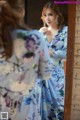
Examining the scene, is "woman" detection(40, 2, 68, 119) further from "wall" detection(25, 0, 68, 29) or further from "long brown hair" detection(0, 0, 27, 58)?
"long brown hair" detection(0, 0, 27, 58)

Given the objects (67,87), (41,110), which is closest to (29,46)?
(67,87)

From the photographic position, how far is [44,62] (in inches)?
59.7

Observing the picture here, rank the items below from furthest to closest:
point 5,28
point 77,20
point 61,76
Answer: point 61,76 < point 77,20 < point 5,28

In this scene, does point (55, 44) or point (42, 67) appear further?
point (55, 44)

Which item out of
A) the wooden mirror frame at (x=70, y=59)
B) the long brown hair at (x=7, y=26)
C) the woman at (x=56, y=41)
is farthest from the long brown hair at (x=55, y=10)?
the long brown hair at (x=7, y=26)

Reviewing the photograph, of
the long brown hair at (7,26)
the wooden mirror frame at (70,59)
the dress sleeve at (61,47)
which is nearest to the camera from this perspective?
the long brown hair at (7,26)

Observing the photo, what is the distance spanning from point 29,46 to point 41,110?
1.51 ft

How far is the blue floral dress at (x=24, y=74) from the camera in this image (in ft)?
4.75

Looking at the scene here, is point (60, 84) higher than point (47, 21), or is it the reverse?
point (47, 21)

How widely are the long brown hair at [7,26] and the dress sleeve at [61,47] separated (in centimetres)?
31

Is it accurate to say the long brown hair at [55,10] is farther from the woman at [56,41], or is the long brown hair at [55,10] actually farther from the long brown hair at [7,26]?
the long brown hair at [7,26]

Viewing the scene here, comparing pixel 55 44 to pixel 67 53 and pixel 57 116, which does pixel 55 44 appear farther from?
pixel 57 116

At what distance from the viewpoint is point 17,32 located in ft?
4.72

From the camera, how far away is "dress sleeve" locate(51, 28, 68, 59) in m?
1.64
